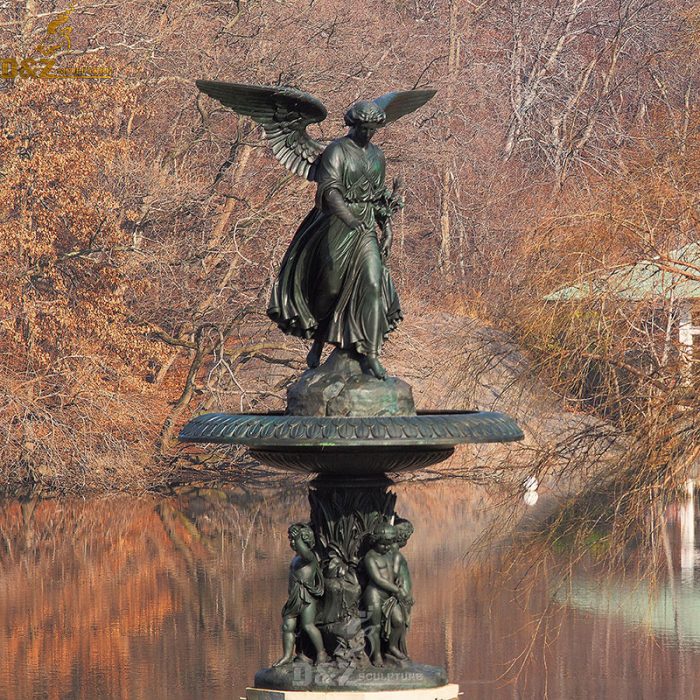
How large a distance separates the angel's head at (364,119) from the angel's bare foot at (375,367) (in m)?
1.14

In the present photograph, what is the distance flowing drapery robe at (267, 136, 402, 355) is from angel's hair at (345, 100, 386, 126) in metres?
0.17

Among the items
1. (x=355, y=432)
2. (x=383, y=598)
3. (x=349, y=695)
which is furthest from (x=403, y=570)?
(x=355, y=432)

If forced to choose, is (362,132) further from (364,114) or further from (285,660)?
(285,660)

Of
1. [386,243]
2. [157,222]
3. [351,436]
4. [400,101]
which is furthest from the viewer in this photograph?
[157,222]

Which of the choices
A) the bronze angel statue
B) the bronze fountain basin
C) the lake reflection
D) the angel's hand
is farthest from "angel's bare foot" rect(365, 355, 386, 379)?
the lake reflection

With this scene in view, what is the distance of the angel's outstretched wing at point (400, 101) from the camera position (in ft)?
30.9

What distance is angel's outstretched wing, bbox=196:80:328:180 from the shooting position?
9344 mm

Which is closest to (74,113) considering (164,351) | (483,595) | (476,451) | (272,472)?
(164,351)

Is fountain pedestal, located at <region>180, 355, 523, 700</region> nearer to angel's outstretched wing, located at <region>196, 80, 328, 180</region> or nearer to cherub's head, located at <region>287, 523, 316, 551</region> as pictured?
cherub's head, located at <region>287, 523, 316, 551</region>

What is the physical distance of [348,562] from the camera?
30.0 ft

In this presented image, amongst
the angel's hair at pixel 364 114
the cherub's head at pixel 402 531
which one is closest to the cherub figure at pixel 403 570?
the cherub's head at pixel 402 531

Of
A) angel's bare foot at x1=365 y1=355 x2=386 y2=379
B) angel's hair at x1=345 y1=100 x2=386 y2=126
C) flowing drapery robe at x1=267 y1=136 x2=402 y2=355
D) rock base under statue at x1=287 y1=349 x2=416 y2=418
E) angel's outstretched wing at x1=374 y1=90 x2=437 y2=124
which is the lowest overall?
rock base under statue at x1=287 y1=349 x2=416 y2=418

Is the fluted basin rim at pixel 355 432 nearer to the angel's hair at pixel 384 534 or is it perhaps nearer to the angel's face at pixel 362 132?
the angel's hair at pixel 384 534

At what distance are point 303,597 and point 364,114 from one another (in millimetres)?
2545
